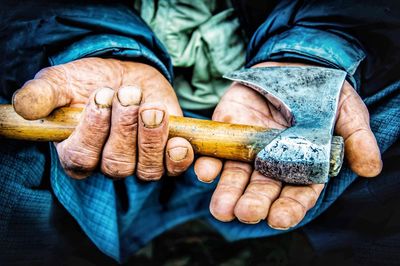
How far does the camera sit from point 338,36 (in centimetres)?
146

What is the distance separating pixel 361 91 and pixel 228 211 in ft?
2.30

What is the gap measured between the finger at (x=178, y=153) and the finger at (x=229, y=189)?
11cm

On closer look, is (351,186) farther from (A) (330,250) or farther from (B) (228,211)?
(B) (228,211)

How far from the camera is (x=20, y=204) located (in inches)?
53.7

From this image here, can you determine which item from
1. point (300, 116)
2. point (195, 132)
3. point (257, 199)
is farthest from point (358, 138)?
point (195, 132)

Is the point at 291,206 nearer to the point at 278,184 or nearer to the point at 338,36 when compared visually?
the point at 278,184

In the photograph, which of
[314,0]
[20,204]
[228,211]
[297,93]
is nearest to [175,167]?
[228,211]

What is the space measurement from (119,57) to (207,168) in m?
0.52

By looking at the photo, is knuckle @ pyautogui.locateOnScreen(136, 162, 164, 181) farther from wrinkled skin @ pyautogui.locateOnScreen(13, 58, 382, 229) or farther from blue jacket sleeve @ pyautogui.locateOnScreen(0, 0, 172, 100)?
blue jacket sleeve @ pyautogui.locateOnScreen(0, 0, 172, 100)

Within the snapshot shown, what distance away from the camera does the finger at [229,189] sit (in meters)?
1.09

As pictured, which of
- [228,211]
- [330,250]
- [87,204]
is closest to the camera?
[228,211]

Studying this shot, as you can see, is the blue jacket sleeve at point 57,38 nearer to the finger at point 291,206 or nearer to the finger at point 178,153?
the finger at point 178,153

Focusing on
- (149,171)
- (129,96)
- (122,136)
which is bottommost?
(149,171)

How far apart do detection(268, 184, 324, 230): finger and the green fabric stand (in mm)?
677
